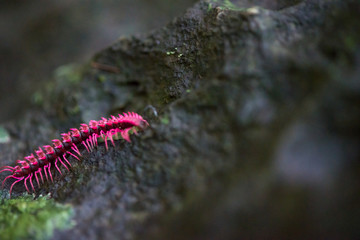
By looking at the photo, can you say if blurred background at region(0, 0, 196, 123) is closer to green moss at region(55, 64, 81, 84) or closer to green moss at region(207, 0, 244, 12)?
green moss at region(55, 64, 81, 84)

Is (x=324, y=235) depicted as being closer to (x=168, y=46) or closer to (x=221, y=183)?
(x=221, y=183)

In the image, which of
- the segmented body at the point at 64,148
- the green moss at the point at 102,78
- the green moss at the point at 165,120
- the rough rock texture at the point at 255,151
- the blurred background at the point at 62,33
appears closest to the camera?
the rough rock texture at the point at 255,151

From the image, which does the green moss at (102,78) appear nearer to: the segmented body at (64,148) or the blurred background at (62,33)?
the segmented body at (64,148)

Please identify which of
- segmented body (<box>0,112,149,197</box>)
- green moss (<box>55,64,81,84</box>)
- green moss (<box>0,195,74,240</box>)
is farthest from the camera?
green moss (<box>55,64,81,84</box>)

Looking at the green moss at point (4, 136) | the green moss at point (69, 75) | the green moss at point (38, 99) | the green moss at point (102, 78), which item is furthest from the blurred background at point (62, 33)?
the green moss at point (102, 78)

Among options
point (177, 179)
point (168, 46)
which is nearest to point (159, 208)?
point (177, 179)

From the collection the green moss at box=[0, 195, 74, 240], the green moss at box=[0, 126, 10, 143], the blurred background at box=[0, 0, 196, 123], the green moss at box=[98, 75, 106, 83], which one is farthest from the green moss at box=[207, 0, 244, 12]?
the blurred background at box=[0, 0, 196, 123]

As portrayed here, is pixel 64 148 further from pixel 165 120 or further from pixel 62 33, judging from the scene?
pixel 62 33
